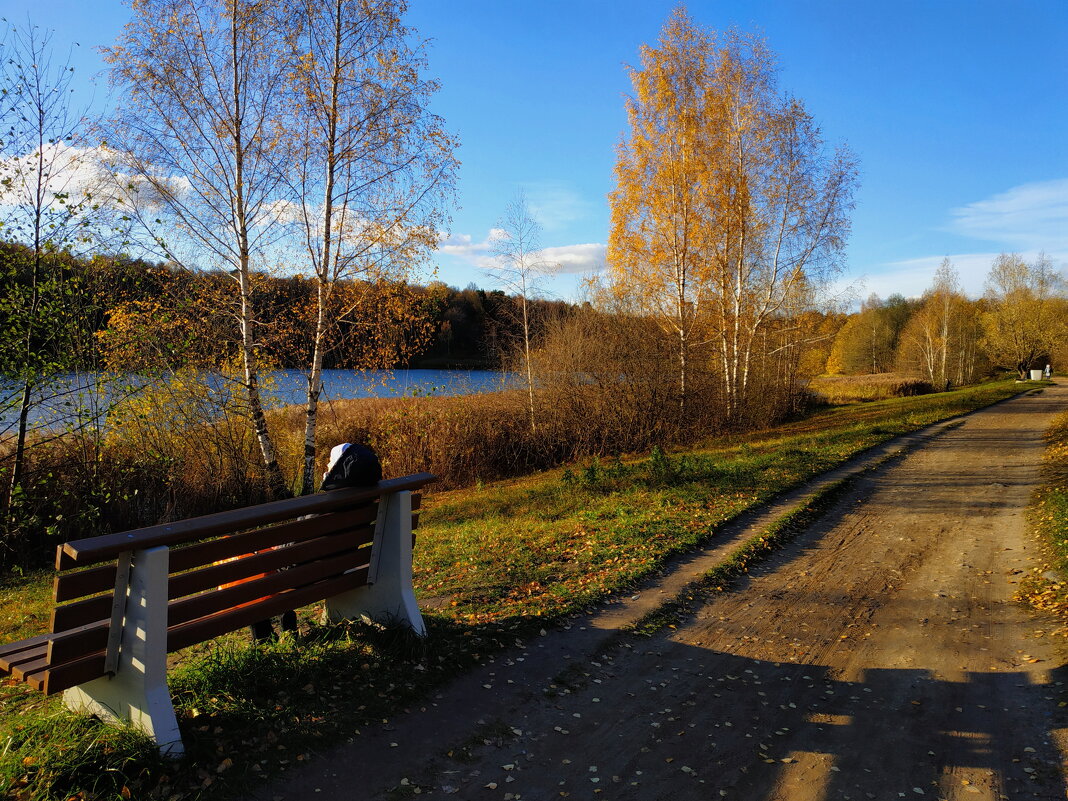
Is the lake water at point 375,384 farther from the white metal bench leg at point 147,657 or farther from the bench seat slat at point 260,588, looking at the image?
the white metal bench leg at point 147,657

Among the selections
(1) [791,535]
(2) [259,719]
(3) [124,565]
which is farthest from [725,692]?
(1) [791,535]

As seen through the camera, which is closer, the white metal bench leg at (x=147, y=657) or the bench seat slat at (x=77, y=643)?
the bench seat slat at (x=77, y=643)

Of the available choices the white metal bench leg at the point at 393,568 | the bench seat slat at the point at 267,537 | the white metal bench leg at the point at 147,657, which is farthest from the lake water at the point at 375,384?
the white metal bench leg at the point at 147,657

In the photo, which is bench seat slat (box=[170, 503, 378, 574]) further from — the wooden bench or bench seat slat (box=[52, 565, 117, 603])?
bench seat slat (box=[52, 565, 117, 603])

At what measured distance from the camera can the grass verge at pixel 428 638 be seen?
9.86 feet

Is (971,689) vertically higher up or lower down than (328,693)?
lower down

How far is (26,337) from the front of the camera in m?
8.50

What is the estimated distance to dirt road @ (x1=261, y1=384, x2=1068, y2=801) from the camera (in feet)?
11.0

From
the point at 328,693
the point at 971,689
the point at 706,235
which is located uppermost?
the point at 706,235

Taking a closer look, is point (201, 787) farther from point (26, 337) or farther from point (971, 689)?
point (26, 337)

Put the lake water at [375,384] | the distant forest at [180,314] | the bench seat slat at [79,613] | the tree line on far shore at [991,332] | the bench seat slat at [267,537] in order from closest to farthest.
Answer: the bench seat slat at [79,613] → the bench seat slat at [267,537] → the distant forest at [180,314] → the lake water at [375,384] → the tree line on far shore at [991,332]

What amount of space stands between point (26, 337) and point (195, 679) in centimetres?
710

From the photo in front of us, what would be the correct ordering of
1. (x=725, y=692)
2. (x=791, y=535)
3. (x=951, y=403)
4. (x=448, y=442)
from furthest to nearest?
(x=951, y=403), (x=448, y=442), (x=791, y=535), (x=725, y=692)

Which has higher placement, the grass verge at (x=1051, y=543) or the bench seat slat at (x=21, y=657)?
the bench seat slat at (x=21, y=657)
